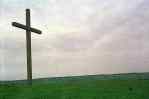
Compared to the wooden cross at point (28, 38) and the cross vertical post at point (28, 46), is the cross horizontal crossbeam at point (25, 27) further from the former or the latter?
the cross vertical post at point (28, 46)

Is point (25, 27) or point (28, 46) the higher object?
point (25, 27)

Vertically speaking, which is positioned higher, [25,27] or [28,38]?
[25,27]

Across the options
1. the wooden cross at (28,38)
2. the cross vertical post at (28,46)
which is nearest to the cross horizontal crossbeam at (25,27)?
the wooden cross at (28,38)

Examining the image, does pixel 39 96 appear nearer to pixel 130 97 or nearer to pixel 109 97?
pixel 109 97

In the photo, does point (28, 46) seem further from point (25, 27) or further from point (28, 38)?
point (25, 27)

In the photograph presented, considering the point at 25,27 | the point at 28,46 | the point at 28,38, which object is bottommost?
the point at 28,46

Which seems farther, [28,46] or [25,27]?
[28,46]

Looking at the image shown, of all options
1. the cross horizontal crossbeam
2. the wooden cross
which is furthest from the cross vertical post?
the cross horizontal crossbeam

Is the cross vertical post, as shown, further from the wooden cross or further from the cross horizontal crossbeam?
the cross horizontal crossbeam

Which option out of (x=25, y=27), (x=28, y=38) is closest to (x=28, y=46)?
(x=28, y=38)

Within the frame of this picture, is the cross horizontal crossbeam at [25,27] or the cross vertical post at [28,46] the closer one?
the cross horizontal crossbeam at [25,27]

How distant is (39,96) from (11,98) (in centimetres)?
107

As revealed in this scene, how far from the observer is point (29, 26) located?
19344 millimetres

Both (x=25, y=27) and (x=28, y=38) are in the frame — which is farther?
(x=28, y=38)
